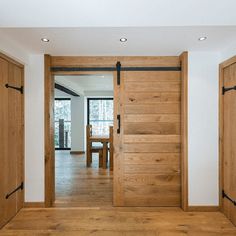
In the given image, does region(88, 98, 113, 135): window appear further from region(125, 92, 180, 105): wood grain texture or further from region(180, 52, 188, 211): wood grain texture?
region(180, 52, 188, 211): wood grain texture

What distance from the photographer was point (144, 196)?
3.08m

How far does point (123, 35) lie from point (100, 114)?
6.06 metres

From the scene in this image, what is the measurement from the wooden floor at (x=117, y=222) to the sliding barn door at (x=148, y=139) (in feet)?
0.84

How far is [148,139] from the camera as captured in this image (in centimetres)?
308

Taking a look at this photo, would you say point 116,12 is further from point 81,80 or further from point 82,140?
point 82,140

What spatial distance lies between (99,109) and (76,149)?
5.94 ft

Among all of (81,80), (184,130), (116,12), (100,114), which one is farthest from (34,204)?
(100,114)

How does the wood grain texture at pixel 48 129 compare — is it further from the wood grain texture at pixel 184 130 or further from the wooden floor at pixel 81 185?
the wood grain texture at pixel 184 130

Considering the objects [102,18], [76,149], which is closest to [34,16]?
[102,18]

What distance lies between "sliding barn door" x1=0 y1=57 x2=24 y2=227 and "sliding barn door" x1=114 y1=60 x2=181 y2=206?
4.45 ft

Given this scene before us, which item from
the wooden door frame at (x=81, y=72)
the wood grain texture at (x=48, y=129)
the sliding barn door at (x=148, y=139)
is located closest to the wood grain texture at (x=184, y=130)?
the wooden door frame at (x=81, y=72)

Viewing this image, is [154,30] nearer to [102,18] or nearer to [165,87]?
[102,18]

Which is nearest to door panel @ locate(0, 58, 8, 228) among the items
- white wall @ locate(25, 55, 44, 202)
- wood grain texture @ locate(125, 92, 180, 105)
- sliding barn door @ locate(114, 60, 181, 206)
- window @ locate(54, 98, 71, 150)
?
white wall @ locate(25, 55, 44, 202)

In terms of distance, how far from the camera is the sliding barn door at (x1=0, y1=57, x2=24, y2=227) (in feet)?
8.28
